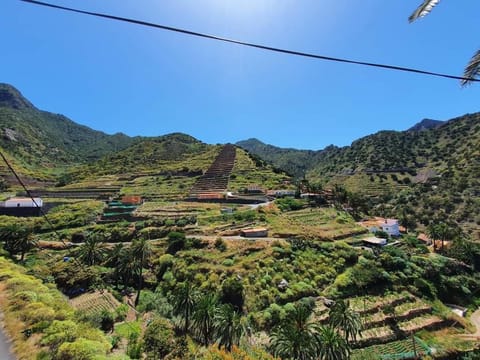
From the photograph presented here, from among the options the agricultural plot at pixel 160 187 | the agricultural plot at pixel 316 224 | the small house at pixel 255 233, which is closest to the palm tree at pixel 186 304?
the small house at pixel 255 233

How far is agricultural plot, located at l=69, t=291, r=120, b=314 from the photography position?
28297mm

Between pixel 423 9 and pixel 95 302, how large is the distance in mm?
35266

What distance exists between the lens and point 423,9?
643cm

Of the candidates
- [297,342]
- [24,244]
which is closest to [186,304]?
[297,342]

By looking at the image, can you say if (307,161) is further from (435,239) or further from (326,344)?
(326,344)

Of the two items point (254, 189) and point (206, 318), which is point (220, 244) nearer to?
point (206, 318)

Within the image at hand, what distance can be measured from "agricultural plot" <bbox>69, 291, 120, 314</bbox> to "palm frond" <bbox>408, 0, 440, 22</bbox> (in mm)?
32157

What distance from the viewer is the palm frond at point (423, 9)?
633 cm

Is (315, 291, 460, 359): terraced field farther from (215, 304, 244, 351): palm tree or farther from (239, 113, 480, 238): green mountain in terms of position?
(239, 113, 480, 238): green mountain

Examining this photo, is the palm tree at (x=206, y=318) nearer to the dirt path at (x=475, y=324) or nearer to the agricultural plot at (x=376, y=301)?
the agricultural plot at (x=376, y=301)

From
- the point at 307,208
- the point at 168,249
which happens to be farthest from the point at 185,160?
the point at 168,249

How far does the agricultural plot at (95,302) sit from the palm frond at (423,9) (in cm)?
3216

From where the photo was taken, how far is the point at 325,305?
106ft

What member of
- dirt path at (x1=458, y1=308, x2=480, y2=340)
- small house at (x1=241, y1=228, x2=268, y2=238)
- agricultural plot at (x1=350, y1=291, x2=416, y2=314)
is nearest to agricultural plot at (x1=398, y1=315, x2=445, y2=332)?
dirt path at (x1=458, y1=308, x2=480, y2=340)
